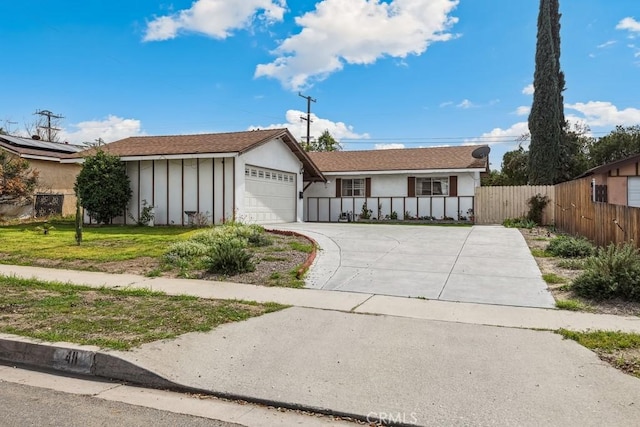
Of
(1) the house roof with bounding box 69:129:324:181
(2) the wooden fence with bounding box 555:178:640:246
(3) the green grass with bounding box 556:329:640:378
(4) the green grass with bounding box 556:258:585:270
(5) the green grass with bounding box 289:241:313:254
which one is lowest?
(3) the green grass with bounding box 556:329:640:378

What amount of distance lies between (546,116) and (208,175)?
23.5 metres

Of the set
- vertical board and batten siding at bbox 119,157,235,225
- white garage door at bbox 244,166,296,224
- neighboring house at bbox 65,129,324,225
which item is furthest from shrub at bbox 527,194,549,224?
vertical board and batten siding at bbox 119,157,235,225

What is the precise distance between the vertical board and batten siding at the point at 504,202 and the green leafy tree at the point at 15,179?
21960mm

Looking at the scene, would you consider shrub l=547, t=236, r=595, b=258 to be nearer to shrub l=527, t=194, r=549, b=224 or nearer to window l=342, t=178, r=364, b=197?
shrub l=527, t=194, r=549, b=224

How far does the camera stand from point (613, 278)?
23.1 ft

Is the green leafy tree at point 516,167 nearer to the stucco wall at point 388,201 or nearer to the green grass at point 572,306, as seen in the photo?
the stucco wall at point 388,201

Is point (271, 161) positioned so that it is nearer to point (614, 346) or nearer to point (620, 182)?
point (620, 182)

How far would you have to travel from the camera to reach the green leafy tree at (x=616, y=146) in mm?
38500

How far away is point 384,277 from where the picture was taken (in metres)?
9.09

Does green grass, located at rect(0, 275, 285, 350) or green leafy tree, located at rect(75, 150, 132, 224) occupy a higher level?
green leafy tree, located at rect(75, 150, 132, 224)

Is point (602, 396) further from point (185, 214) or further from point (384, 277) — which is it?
point (185, 214)

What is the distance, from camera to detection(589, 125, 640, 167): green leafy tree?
3850cm

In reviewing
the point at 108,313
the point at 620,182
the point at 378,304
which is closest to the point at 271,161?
the point at 378,304

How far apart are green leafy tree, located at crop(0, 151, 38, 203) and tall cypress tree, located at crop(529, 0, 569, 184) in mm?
29831
